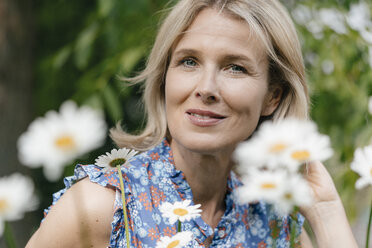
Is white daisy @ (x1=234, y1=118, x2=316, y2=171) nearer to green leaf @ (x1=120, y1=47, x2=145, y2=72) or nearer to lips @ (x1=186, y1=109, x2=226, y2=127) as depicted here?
lips @ (x1=186, y1=109, x2=226, y2=127)

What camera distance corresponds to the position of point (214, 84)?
1312mm

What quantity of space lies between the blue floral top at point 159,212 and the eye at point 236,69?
32 centimetres

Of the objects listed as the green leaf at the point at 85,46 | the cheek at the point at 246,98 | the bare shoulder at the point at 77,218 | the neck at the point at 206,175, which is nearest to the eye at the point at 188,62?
the cheek at the point at 246,98

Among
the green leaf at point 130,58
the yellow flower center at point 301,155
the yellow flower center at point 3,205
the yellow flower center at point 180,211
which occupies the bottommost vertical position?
the yellow flower center at point 180,211

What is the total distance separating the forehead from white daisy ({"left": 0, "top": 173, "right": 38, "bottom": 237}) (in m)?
0.77

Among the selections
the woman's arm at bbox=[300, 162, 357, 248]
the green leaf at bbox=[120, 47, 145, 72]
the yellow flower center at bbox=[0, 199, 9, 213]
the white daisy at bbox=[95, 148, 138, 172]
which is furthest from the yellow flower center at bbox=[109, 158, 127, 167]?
the green leaf at bbox=[120, 47, 145, 72]

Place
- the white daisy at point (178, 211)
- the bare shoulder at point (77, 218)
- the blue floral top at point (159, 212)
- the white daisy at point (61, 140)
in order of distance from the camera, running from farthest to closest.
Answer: the blue floral top at point (159, 212) → the bare shoulder at point (77, 218) → the white daisy at point (178, 211) → the white daisy at point (61, 140)

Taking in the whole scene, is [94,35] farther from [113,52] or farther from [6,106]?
[6,106]

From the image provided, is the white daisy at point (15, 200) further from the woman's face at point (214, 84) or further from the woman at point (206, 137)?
the woman's face at point (214, 84)

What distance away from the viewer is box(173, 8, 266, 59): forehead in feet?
4.45

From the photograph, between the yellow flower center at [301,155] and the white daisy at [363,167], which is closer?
the yellow flower center at [301,155]

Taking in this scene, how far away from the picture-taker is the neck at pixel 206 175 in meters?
1.47

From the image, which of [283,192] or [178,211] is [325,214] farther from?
[283,192]

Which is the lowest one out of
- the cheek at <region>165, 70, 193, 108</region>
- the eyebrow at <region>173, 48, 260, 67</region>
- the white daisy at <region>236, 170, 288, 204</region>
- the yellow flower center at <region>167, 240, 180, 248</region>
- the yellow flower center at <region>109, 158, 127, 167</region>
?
the yellow flower center at <region>167, 240, 180, 248</region>
